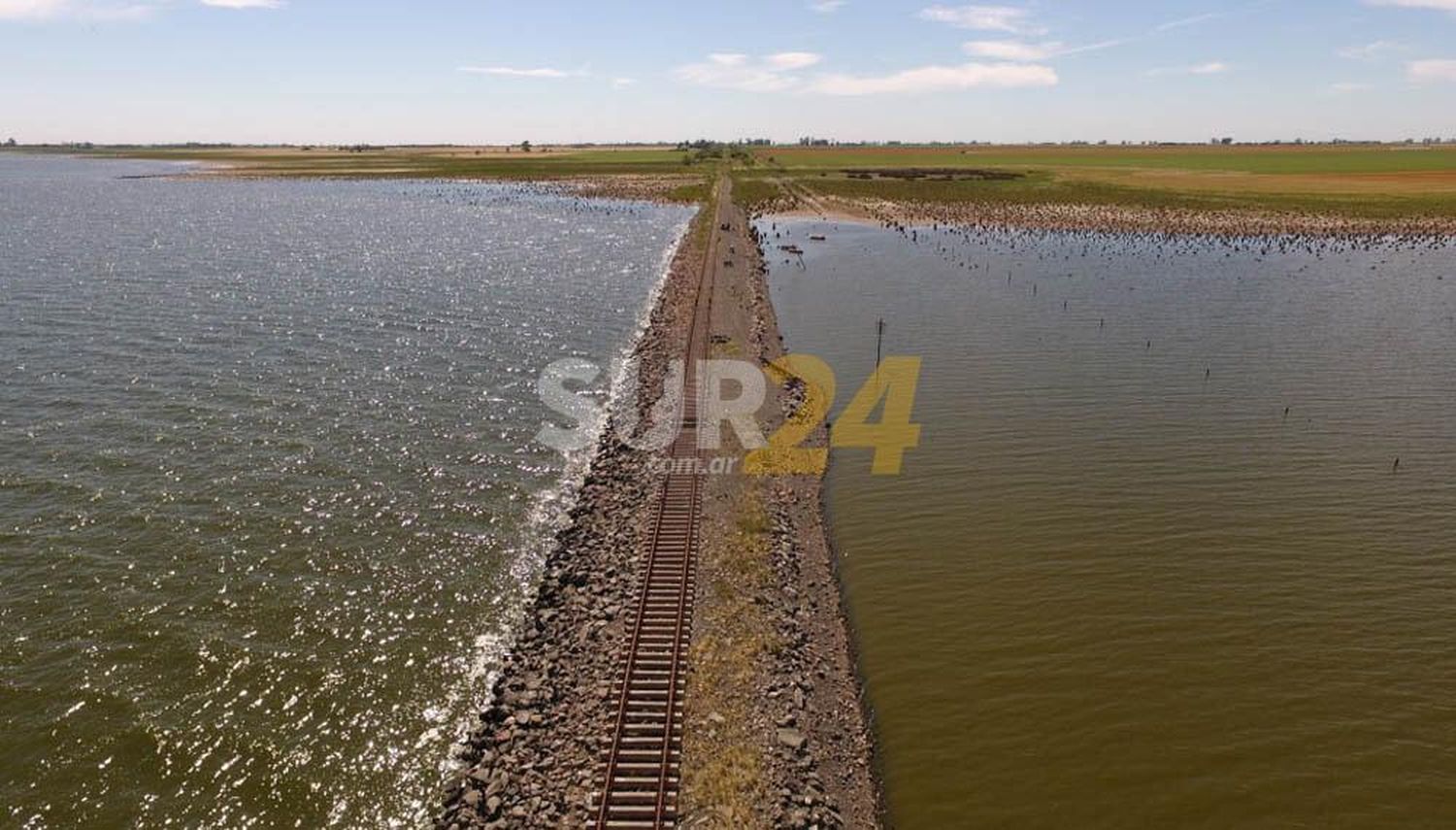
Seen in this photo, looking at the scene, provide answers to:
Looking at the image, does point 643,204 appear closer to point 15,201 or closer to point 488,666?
point 15,201

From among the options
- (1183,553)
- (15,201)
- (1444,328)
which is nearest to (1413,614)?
(1183,553)

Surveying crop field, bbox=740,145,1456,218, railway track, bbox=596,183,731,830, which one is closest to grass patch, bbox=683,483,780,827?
railway track, bbox=596,183,731,830

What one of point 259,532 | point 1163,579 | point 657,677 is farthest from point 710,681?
point 259,532

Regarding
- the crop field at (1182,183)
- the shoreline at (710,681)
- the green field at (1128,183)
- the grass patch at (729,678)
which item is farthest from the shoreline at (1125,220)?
the grass patch at (729,678)

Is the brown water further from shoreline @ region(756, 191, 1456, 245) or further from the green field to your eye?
the green field

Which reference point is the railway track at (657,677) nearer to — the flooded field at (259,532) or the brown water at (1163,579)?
the flooded field at (259,532)

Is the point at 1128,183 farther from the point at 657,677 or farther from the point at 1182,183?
the point at 657,677
